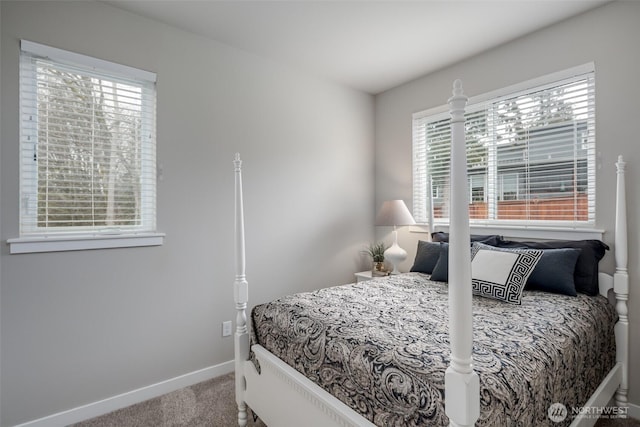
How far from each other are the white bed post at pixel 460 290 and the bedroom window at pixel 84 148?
6.90ft

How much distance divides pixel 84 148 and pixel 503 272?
8.99 ft

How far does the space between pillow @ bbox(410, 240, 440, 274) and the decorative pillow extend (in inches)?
21.2

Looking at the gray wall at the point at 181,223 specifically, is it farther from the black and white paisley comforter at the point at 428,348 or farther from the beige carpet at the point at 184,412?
the black and white paisley comforter at the point at 428,348

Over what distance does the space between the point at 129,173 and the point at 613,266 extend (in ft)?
10.9

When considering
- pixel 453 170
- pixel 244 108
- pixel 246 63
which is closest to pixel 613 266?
pixel 453 170

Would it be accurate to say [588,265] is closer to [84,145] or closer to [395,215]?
[395,215]

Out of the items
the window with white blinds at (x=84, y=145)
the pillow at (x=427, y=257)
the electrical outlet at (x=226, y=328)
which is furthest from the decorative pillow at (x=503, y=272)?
the window with white blinds at (x=84, y=145)

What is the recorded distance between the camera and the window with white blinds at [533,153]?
2.31 meters

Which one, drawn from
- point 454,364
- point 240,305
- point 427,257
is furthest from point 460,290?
point 427,257

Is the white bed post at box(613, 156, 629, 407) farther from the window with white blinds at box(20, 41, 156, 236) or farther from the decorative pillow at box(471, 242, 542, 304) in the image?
the window with white blinds at box(20, 41, 156, 236)

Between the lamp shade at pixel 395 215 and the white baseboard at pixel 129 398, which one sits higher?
the lamp shade at pixel 395 215

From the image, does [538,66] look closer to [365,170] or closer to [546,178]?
[546,178]

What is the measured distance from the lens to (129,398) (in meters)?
2.18

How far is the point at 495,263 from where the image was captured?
6.61 ft
